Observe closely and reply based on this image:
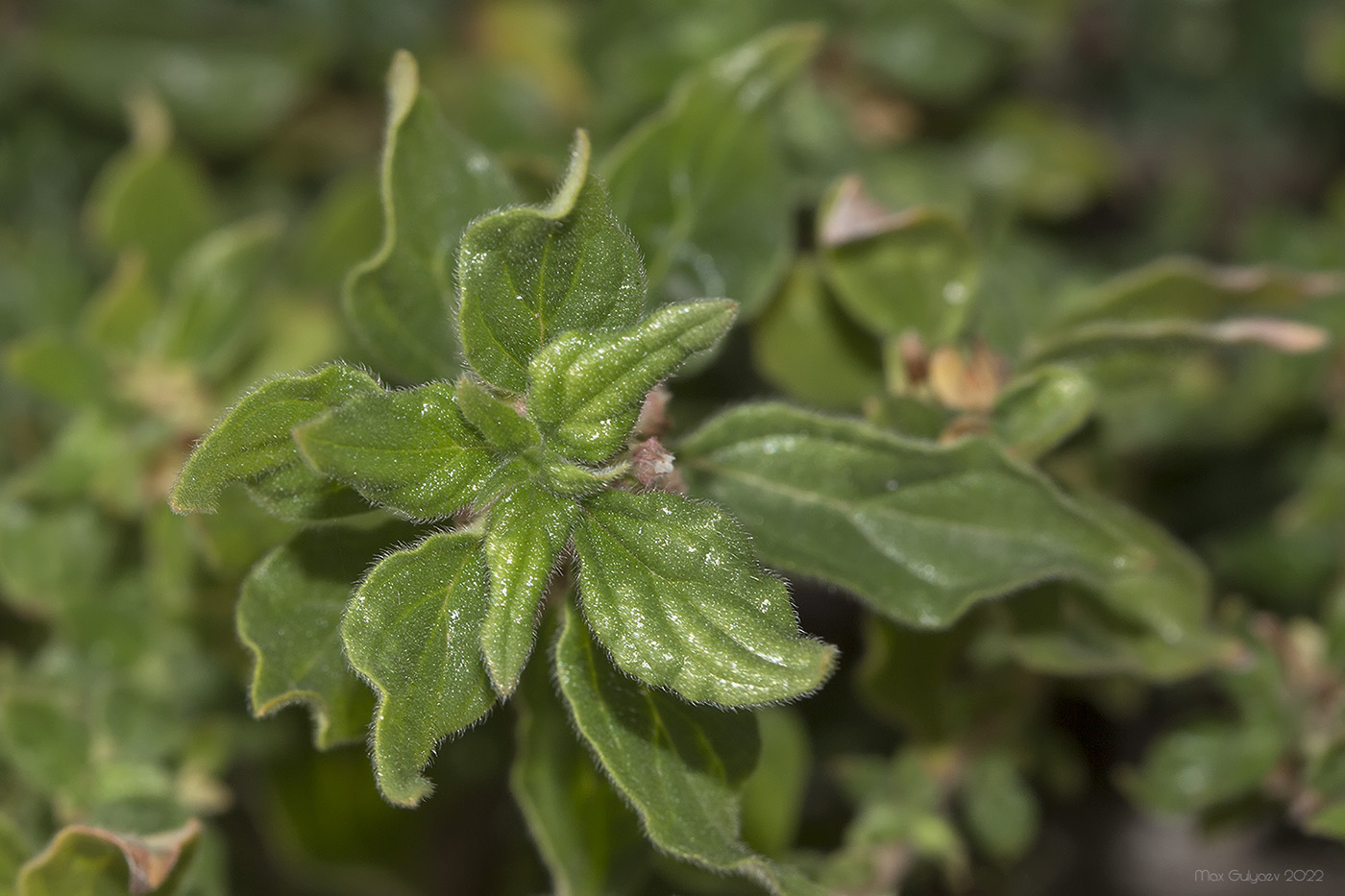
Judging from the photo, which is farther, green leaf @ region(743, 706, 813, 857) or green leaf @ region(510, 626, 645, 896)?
green leaf @ region(743, 706, 813, 857)

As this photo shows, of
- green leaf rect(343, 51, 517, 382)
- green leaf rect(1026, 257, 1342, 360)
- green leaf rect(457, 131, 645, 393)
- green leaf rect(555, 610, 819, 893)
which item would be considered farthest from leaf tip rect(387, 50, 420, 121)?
green leaf rect(1026, 257, 1342, 360)

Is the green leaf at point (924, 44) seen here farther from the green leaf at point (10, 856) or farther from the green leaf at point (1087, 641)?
the green leaf at point (10, 856)

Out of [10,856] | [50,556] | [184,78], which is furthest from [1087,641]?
[184,78]

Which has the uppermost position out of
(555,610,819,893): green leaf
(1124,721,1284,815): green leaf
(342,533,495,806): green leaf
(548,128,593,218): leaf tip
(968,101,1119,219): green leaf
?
(548,128,593,218): leaf tip

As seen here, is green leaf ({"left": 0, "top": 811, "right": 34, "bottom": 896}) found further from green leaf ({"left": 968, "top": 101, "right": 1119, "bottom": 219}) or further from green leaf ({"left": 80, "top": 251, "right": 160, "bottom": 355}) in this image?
green leaf ({"left": 968, "top": 101, "right": 1119, "bottom": 219})

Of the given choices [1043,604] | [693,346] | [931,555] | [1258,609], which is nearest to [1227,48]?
[1258,609]

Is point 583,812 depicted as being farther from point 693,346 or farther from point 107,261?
point 107,261

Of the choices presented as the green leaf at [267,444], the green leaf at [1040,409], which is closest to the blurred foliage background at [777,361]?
the green leaf at [1040,409]
